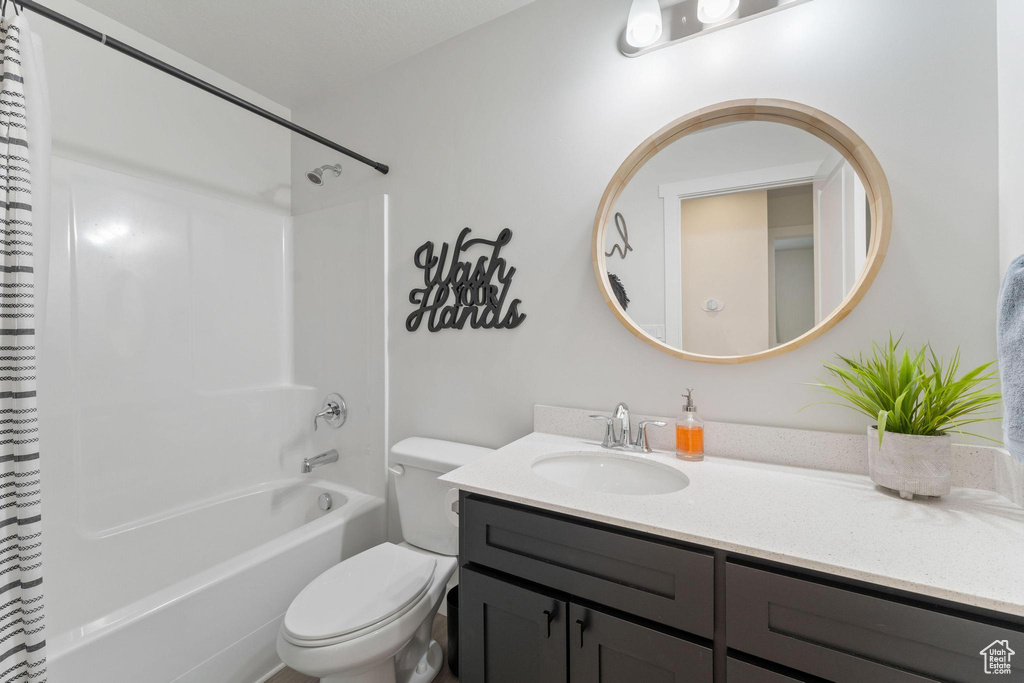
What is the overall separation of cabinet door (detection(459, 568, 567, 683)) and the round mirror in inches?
32.3

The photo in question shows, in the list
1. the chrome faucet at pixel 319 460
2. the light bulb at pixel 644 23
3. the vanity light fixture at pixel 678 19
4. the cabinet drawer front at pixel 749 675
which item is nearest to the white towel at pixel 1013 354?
the cabinet drawer front at pixel 749 675

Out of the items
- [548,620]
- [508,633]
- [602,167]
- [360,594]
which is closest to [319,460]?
[360,594]

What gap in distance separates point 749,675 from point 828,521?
325 mm

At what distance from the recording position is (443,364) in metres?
1.81

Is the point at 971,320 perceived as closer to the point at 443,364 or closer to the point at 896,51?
the point at 896,51

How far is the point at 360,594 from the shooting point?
1285 millimetres

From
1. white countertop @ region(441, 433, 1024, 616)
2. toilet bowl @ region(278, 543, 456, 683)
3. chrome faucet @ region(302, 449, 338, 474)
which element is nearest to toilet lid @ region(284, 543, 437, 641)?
toilet bowl @ region(278, 543, 456, 683)

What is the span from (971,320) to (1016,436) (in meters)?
0.48

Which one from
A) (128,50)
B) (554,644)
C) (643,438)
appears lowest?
(554,644)

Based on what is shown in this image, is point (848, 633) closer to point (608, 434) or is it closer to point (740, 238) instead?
point (608, 434)

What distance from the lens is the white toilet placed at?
1132 millimetres

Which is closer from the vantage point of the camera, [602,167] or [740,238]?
[740,238]

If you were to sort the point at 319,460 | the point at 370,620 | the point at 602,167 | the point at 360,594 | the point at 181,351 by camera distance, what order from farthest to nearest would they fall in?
the point at 319,460, the point at 181,351, the point at 602,167, the point at 360,594, the point at 370,620

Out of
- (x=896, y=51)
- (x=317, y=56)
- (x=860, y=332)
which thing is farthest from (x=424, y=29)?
(x=860, y=332)
